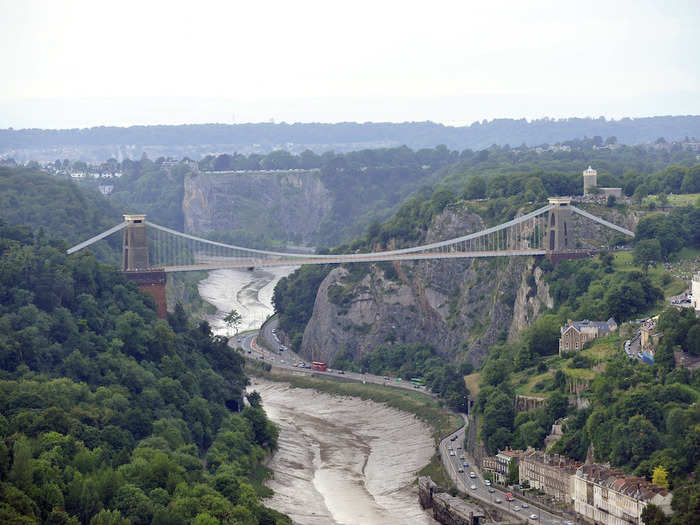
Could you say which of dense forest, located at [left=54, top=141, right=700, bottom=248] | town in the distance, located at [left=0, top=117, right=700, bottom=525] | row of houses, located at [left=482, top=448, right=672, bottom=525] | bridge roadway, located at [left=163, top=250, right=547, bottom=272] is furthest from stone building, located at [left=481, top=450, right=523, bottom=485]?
dense forest, located at [left=54, top=141, right=700, bottom=248]

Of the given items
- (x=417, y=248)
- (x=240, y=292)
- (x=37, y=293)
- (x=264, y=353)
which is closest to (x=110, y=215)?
(x=240, y=292)

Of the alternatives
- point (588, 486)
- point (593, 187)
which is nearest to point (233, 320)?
point (593, 187)

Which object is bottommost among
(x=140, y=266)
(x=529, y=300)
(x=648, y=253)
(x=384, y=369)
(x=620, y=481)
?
(x=384, y=369)

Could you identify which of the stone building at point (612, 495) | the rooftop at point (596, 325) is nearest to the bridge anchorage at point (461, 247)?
the rooftop at point (596, 325)

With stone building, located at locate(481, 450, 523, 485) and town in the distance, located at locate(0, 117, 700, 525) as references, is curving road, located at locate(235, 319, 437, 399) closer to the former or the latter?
town in the distance, located at locate(0, 117, 700, 525)

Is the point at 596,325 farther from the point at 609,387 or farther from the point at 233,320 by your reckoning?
the point at 233,320

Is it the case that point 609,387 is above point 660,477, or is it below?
above

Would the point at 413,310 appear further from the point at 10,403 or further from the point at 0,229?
the point at 10,403
